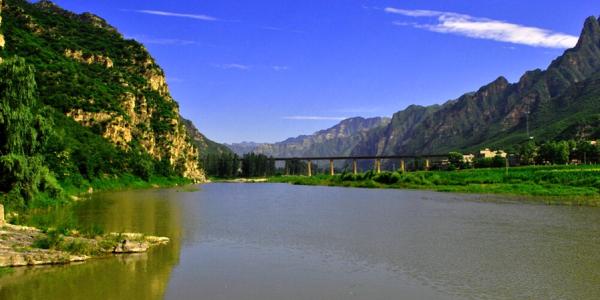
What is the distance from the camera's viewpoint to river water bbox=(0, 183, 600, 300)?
22.7m

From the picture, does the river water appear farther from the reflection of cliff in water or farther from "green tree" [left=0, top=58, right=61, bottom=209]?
"green tree" [left=0, top=58, right=61, bottom=209]

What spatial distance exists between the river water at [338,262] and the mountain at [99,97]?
45.1m

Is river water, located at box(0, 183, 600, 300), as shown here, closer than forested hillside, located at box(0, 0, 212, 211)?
Yes

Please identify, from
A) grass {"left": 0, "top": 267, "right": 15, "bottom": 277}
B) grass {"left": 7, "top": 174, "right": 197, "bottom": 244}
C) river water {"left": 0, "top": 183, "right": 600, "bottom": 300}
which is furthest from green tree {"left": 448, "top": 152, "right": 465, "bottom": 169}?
grass {"left": 0, "top": 267, "right": 15, "bottom": 277}

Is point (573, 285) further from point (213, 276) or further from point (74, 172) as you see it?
point (74, 172)

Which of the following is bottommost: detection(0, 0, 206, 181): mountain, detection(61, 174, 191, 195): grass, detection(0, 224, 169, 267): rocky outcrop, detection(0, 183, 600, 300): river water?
detection(0, 183, 600, 300): river water

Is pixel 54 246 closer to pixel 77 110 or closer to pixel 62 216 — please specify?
pixel 62 216

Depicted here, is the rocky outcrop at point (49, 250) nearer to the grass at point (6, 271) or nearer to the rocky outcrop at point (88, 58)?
the grass at point (6, 271)

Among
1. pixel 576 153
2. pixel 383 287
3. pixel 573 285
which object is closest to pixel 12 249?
pixel 383 287

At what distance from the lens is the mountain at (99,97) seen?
107m

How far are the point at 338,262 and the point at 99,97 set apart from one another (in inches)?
4686

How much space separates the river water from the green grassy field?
32581 millimetres

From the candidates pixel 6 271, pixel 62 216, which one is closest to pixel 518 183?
pixel 62 216

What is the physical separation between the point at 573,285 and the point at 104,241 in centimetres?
2560
